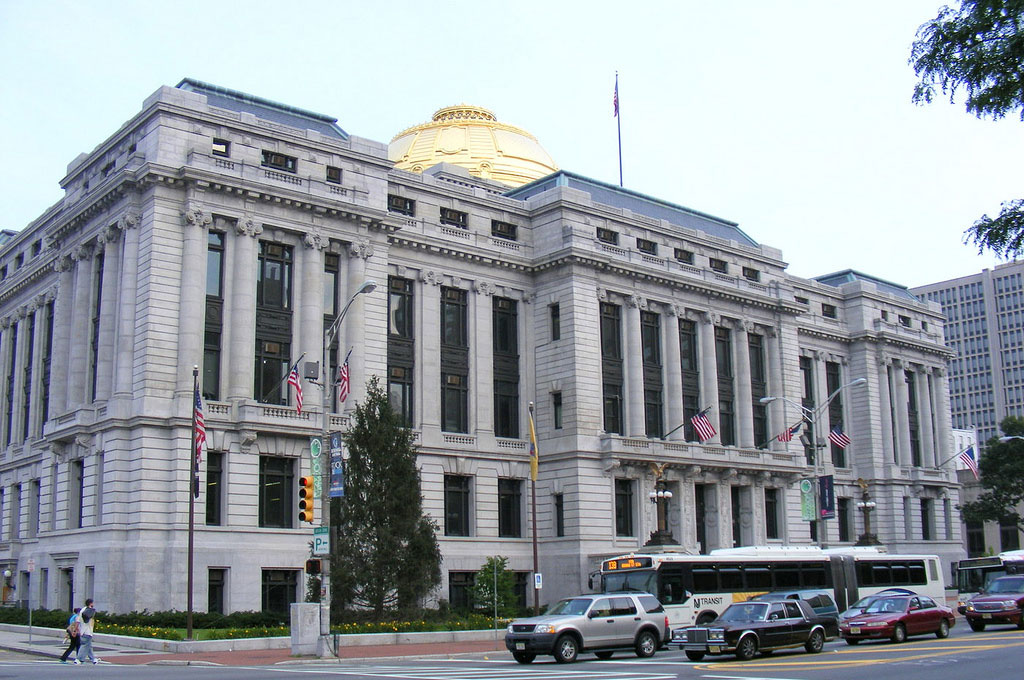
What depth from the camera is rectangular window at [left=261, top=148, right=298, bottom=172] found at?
55188 millimetres

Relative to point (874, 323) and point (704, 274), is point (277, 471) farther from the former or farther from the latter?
point (874, 323)

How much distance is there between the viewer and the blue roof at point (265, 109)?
56.4 metres

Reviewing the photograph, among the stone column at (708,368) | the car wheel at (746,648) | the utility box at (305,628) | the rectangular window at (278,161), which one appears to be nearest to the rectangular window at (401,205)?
the rectangular window at (278,161)

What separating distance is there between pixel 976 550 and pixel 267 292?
439 ft

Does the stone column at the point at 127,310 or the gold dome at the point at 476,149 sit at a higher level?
the gold dome at the point at 476,149

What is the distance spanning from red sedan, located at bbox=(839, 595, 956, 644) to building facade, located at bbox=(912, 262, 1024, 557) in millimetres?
A: 143823

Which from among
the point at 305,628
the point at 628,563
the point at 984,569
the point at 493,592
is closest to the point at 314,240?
the point at 493,592

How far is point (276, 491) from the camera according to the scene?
52250 millimetres

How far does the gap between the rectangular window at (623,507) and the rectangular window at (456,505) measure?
30.1ft

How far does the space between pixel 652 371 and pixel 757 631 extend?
1450 inches

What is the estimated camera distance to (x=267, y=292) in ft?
177

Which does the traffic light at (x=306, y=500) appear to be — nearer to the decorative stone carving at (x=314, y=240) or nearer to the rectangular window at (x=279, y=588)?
the rectangular window at (x=279, y=588)

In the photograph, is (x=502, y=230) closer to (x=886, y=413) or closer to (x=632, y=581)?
(x=632, y=581)

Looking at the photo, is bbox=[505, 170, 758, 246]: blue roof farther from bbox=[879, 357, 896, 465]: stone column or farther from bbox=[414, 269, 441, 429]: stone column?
bbox=[879, 357, 896, 465]: stone column
